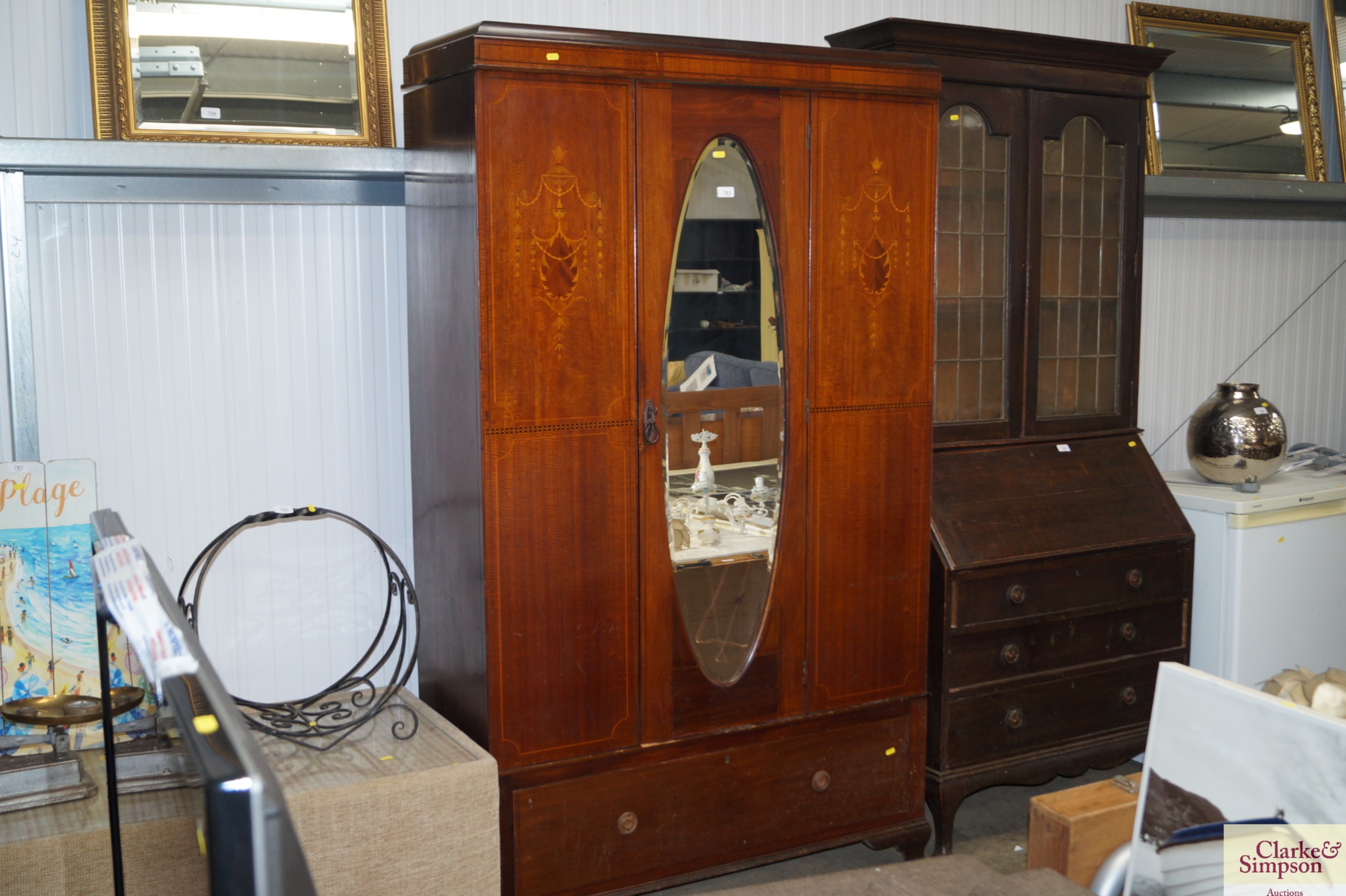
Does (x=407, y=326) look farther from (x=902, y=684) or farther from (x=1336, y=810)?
(x=1336, y=810)

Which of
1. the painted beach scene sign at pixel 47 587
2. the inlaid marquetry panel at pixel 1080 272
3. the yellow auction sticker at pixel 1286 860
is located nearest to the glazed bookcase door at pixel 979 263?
the inlaid marquetry panel at pixel 1080 272

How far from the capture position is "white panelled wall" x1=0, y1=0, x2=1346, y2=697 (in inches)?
95.7

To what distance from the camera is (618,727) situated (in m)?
2.42

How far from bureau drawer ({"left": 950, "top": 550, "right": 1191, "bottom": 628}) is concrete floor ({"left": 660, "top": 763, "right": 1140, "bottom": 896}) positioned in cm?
53

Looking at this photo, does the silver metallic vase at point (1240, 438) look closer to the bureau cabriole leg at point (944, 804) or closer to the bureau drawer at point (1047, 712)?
the bureau drawer at point (1047, 712)

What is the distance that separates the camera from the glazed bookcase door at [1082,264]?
3.11m

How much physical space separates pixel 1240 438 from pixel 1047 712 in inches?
44.8

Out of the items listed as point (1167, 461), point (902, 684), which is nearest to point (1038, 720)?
point (902, 684)

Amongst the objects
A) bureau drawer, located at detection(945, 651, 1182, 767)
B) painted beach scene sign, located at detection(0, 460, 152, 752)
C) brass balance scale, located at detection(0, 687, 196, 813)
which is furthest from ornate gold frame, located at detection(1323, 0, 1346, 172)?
brass balance scale, located at detection(0, 687, 196, 813)

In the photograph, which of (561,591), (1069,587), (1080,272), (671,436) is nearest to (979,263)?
(1080,272)

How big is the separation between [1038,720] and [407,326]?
1934 mm

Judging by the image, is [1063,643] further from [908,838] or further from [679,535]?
[679,535]

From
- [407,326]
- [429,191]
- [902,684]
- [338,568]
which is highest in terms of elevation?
[429,191]

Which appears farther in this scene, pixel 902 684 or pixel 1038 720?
pixel 1038 720
